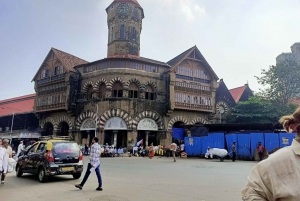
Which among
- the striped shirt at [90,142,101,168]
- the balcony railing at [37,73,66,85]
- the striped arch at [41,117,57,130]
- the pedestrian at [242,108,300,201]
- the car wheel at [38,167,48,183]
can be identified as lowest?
the car wheel at [38,167,48,183]

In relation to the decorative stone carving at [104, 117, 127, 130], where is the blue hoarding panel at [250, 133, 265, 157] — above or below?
below

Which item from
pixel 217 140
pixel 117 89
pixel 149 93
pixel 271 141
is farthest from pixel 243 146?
pixel 117 89

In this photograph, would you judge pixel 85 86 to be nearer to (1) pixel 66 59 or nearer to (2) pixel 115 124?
(1) pixel 66 59

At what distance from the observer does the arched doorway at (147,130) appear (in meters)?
30.9

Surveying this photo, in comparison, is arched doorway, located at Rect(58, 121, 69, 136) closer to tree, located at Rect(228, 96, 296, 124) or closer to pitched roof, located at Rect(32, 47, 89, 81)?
pitched roof, located at Rect(32, 47, 89, 81)

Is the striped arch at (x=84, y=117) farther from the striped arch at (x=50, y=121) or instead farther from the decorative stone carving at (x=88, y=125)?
the striped arch at (x=50, y=121)

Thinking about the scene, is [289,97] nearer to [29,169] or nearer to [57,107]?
[57,107]

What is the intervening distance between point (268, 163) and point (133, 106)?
29.1 metres

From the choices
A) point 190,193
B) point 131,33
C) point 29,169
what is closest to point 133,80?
point 131,33

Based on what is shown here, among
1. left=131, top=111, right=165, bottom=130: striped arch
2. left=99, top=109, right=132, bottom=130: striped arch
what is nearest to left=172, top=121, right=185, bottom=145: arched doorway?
left=131, top=111, right=165, bottom=130: striped arch

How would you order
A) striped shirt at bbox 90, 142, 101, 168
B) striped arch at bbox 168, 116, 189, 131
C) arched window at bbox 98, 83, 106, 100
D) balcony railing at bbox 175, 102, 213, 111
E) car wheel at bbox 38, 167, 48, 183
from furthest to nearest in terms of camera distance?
balcony railing at bbox 175, 102, 213, 111, striped arch at bbox 168, 116, 189, 131, arched window at bbox 98, 83, 106, 100, car wheel at bbox 38, 167, 48, 183, striped shirt at bbox 90, 142, 101, 168

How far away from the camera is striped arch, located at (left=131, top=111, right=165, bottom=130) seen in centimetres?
3037

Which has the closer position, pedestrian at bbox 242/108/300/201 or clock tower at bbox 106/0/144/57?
pedestrian at bbox 242/108/300/201

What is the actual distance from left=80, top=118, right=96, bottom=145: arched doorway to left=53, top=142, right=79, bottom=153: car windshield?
796 inches
